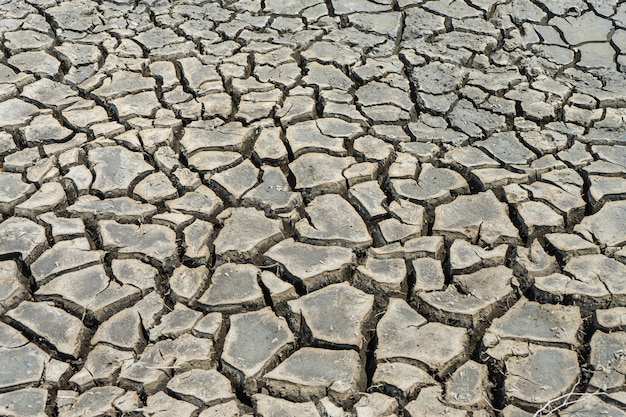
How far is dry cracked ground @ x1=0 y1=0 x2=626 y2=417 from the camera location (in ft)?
7.59

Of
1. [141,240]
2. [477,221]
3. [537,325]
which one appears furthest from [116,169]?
[537,325]

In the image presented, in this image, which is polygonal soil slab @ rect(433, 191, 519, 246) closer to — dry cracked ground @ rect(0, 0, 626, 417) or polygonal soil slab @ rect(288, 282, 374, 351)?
dry cracked ground @ rect(0, 0, 626, 417)

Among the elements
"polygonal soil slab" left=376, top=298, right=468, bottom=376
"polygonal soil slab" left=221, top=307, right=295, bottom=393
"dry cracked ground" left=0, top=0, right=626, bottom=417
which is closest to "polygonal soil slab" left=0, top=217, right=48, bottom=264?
"dry cracked ground" left=0, top=0, right=626, bottom=417

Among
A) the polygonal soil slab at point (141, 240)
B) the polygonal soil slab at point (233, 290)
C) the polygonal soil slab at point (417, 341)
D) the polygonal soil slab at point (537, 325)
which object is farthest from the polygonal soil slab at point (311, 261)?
the polygonal soil slab at point (537, 325)

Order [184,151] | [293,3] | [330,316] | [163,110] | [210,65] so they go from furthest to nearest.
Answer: [293,3], [210,65], [163,110], [184,151], [330,316]

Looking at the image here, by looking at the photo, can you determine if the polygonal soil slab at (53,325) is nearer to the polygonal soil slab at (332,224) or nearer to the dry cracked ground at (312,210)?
the dry cracked ground at (312,210)

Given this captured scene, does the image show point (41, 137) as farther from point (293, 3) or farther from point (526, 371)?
point (526, 371)

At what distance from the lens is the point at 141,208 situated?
294 cm

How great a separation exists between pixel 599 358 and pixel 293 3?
2.77 meters

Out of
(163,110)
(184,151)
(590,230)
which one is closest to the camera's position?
(590,230)

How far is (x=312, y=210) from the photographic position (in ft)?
9.61

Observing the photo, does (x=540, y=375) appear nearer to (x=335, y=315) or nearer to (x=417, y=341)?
(x=417, y=341)

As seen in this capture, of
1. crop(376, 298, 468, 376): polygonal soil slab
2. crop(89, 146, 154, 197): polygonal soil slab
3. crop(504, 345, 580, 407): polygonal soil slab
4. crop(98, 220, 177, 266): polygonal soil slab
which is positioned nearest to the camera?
crop(504, 345, 580, 407): polygonal soil slab

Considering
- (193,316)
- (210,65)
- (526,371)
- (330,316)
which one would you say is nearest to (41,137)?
(210,65)
